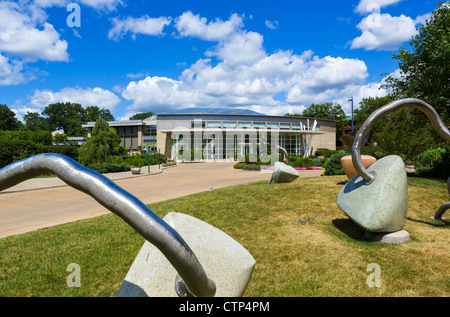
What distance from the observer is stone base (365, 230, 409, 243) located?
5918 mm

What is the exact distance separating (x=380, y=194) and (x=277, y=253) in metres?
2.47

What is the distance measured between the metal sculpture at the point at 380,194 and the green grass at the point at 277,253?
468 mm

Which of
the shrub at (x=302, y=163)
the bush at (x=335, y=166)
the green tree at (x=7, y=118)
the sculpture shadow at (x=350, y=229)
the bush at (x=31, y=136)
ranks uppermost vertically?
the green tree at (x=7, y=118)

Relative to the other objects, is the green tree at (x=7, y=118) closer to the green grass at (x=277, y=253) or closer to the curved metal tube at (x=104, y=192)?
the green grass at (x=277, y=253)

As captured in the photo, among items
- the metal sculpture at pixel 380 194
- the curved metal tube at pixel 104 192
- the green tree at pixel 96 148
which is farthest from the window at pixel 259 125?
the curved metal tube at pixel 104 192

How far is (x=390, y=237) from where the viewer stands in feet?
19.4

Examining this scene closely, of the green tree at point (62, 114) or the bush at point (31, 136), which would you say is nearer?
the bush at point (31, 136)

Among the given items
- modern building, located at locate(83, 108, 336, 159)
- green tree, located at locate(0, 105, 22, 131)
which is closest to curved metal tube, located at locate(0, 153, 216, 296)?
modern building, located at locate(83, 108, 336, 159)

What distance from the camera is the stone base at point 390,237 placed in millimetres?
5918

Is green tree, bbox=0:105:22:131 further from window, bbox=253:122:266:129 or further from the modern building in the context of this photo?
window, bbox=253:122:266:129

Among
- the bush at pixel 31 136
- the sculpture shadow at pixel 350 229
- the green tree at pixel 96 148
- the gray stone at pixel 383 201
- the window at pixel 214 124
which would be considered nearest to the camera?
the gray stone at pixel 383 201

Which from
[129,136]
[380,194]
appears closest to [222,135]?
[129,136]

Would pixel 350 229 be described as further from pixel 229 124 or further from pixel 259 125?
pixel 259 125

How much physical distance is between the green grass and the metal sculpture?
1.54 ft
